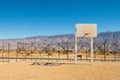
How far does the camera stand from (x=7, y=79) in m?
21.0

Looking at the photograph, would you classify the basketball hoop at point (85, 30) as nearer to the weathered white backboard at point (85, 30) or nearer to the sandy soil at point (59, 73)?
the weathered white backboard at point (85, 30)

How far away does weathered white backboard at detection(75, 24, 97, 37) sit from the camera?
38312 mm

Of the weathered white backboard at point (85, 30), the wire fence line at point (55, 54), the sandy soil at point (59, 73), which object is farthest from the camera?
the wire fence line at point (55, 54)

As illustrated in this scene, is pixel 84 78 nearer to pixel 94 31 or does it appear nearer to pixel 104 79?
pixel 104 79

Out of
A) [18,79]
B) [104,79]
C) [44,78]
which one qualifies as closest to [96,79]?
[104,79]

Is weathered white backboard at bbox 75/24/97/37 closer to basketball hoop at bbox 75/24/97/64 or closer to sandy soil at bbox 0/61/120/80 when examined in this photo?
basketball hoop at bbox 75/24/97/64

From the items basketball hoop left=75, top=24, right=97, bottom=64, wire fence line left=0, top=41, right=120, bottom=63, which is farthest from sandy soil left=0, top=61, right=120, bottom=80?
wire fence line left=0, top=41, right=120, bottom=63

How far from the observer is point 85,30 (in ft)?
126

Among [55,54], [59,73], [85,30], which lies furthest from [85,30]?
[55,54]

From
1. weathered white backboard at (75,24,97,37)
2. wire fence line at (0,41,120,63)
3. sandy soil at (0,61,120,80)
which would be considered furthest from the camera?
wire fence line at (0,41,120,63)

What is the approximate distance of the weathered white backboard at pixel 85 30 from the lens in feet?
126

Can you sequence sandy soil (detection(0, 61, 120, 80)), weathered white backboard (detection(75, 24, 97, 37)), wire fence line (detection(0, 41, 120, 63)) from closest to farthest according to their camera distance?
sandy soil (detection(0, 61, 120, 80)) → weathered white backboard (detection(75, 24, 97, 37)) → wire fence line (detection(0, 41, 120, 63))

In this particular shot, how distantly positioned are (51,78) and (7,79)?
3.11m

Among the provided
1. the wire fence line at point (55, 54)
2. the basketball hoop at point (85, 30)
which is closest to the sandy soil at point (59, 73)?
the basketball hoop at point (85, 30)
